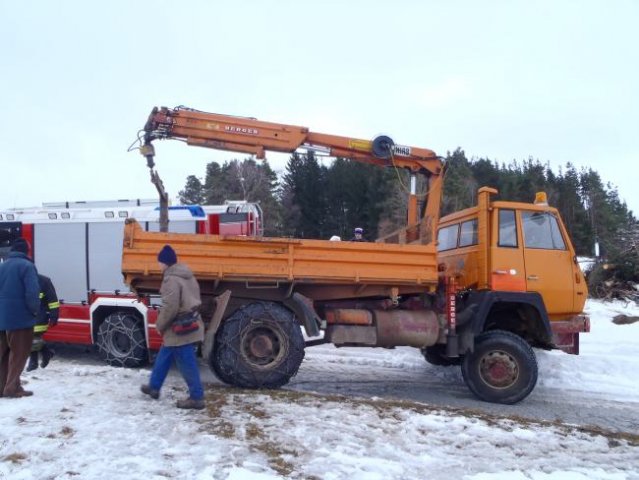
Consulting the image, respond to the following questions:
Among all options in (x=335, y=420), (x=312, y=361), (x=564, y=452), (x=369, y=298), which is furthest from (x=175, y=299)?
(x=312, y=361)

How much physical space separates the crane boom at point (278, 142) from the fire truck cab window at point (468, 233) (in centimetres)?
47

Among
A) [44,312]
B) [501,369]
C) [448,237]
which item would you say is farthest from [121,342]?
[501,369]

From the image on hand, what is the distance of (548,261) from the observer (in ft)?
26.0

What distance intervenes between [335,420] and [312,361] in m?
4.65

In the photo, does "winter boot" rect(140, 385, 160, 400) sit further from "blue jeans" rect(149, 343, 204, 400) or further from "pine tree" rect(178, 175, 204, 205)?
"pine tree" rect(178, 175, 204, 205)

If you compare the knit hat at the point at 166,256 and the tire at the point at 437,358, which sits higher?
the knit hat at the point at 166,256

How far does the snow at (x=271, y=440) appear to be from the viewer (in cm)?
420

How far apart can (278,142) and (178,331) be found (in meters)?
3.78

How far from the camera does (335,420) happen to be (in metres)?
5.47

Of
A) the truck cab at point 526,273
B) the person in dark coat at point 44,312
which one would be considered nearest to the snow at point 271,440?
the person in dark coat at point 44,312

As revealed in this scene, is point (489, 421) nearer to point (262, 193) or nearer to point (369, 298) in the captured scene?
point (369, 298)

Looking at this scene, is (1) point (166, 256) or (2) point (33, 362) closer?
(1) point (166, 256)

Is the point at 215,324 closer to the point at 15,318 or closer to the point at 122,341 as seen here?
the point at 15,318

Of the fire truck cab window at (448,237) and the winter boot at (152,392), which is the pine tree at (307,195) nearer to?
the fire truck cab window at (448,237)
